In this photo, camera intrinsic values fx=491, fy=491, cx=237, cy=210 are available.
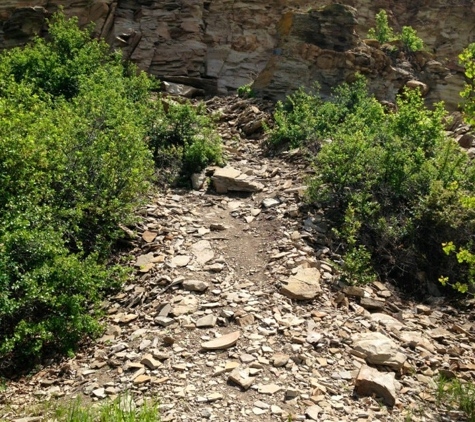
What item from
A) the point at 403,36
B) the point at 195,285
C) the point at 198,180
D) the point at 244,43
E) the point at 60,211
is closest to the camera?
the point at 60,211

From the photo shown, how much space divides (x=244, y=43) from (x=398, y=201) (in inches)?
458

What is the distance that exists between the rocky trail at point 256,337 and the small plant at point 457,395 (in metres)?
0.12

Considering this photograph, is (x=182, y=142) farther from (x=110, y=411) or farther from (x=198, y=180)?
(x=110, y=411)

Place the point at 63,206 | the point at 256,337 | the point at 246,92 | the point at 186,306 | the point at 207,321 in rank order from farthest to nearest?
the point at 246,92 < the point at 63,206 < the point at 186,306 < the point at 207,321 < the point at 256,337

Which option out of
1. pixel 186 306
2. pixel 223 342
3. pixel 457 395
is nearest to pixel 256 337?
pixel 223 342

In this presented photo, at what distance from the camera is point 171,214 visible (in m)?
8.80

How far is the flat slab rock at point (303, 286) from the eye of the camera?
6492mm

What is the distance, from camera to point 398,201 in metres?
8.84

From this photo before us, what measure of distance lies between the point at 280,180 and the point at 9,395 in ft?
21.5

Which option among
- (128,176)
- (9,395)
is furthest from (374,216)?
(9,395)

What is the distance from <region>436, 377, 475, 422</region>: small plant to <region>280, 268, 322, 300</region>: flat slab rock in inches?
72.1

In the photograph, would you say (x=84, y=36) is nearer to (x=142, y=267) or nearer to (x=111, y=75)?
(x=111, y=75)

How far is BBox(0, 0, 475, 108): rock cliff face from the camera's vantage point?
15391 mm

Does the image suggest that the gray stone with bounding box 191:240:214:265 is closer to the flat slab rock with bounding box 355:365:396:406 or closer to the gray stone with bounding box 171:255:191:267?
the gray stone with bounding box 171:255:191:267
